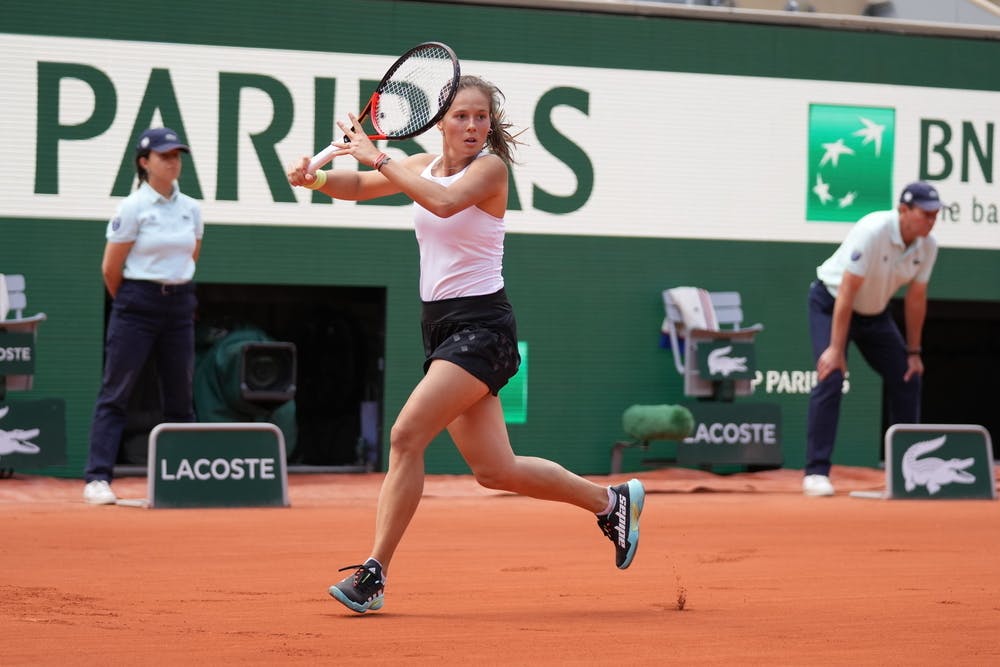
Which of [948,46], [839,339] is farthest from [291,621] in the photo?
[948,46]

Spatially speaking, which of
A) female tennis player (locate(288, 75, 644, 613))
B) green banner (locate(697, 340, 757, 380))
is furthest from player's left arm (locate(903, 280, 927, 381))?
female tennis player (locate(288, 75, 644, 613))

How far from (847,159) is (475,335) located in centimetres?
791

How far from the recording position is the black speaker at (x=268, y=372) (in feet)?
34.5

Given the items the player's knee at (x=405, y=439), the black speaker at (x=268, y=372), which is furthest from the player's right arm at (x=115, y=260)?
the player's knee at (x=405, y=439)

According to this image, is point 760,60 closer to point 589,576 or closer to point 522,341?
point 522,341

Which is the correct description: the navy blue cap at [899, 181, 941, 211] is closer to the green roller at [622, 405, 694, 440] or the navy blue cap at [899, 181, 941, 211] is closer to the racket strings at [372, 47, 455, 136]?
the green roller at [622, 405, 694, 440]

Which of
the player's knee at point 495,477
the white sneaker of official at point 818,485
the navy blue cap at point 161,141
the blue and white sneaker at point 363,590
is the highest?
the navy blue cap at point 161,141

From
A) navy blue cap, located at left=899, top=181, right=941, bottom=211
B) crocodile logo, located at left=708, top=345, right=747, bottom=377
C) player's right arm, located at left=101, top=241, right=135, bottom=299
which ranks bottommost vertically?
crocodile logo, located at left=708, top=345, right=747, bottom=377

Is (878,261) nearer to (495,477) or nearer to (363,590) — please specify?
(495,477)

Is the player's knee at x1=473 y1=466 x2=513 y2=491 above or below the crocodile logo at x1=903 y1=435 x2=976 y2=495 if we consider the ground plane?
above

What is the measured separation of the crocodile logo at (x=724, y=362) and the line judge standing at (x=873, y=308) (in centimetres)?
149

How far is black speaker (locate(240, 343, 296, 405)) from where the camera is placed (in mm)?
10508

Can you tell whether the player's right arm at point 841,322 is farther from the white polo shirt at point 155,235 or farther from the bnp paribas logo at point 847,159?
the white polo shirt at point 155,235

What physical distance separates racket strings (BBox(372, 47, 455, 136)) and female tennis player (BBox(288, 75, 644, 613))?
0.10 metres
